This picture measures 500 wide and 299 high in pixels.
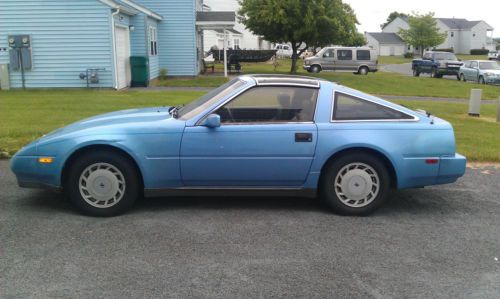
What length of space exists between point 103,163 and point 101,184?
0.68 ft

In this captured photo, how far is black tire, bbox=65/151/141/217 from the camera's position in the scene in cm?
502

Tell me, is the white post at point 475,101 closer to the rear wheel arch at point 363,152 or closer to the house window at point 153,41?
the rear wheel arch at point 363,152

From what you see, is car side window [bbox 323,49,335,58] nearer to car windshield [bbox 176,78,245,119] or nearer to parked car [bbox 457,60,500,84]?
parked car [bbox 457,60,500,84]

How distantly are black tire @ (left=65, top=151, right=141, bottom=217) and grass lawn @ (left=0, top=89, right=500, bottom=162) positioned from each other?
10.7ft

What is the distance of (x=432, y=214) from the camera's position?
17.8ft

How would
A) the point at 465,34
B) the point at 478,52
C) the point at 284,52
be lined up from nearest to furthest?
1. the point at 284,52
2. the point at 478,52
3. the point at 465,34

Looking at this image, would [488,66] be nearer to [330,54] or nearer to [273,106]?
[330,54]

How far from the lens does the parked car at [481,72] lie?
92.8 ft

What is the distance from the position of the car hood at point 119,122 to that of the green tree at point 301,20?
78.3 feet

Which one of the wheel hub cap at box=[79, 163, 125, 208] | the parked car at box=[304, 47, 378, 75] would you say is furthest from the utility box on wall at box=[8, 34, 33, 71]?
the parked car at box=[304, 47, 378, 75]

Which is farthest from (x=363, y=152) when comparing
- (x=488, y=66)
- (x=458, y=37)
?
(x=458, y=37)

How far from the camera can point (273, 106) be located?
5.40 m

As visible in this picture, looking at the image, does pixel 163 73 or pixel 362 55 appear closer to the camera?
pixel 163 73

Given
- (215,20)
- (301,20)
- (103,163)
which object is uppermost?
(301,20)
